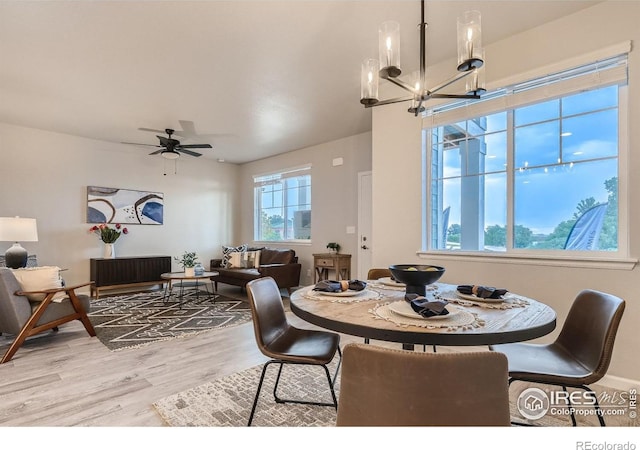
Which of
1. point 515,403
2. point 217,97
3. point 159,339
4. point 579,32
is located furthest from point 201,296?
point 579,32

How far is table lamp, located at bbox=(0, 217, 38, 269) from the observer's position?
12.1ft

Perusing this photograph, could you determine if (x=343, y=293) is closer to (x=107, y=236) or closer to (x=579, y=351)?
(x=579, y=351)

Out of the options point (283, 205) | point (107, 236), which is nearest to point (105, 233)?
point (107, 236)

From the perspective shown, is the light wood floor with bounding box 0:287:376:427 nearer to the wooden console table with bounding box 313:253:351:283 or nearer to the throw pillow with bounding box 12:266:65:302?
the throw pillow with bounding box 12:266:65:302

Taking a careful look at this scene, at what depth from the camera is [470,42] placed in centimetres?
152

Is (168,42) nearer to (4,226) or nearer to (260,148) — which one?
(4,226)

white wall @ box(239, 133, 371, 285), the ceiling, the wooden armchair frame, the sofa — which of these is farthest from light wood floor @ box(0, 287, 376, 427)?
the ceiling

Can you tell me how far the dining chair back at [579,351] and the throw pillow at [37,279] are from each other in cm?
364

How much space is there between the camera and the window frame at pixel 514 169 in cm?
219

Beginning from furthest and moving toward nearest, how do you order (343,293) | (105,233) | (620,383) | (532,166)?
(105,233) → (532,166) → (620,383) → (343,293)

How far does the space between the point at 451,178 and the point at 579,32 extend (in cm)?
138

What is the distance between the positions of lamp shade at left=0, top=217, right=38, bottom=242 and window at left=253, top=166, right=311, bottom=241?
3865mm

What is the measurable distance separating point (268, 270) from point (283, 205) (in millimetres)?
1979

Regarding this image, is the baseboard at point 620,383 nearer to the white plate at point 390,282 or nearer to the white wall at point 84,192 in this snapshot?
the white plate at point 390,282
